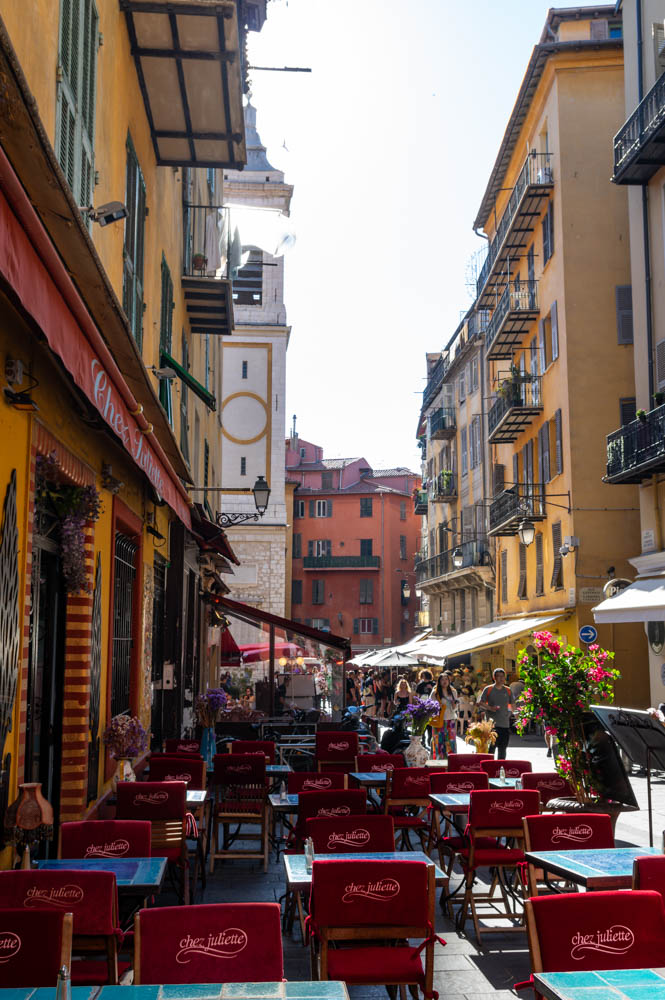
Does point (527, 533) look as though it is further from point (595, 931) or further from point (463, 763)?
point (595, 931)

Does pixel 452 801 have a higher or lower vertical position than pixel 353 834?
lower

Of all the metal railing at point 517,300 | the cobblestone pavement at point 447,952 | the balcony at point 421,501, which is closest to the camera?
the cobblestone pavement at point 447,952

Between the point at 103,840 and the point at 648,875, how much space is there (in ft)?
9.53

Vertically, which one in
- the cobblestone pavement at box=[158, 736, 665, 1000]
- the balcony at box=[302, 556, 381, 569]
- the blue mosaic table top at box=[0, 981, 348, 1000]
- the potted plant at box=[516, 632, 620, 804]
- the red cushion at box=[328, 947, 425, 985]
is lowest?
the cobblestone pavement at box=[158, 736, 665, 1000]

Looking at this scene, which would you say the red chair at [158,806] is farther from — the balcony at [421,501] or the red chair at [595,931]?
the balcony at [421,501]

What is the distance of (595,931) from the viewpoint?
4066 mm

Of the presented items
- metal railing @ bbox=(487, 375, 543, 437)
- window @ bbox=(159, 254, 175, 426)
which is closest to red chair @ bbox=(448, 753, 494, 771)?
window @ bbox=(159, 254, 175, 426)

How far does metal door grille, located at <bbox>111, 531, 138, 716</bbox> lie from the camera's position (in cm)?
1079

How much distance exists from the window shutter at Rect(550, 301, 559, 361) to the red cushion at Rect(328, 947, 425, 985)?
23.5 m

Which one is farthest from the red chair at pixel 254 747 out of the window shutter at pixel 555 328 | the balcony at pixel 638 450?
the window shutter at pixel 555 328

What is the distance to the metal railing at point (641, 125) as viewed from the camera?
62.2 ft

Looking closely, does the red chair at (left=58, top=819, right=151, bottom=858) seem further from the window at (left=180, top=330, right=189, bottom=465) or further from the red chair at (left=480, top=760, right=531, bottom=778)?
the window at (left=180, top=330, right=189, bottom=465)

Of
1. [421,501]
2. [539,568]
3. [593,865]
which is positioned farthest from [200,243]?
[421,501]

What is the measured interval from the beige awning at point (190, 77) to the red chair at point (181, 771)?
23.1 ft
